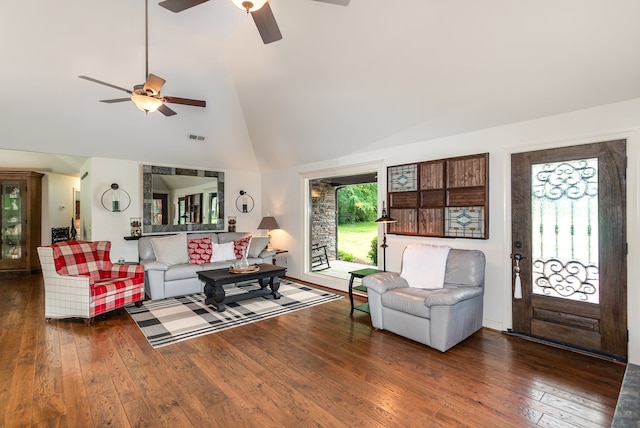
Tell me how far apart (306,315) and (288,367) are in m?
1.34

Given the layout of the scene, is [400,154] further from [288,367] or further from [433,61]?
[288,367]

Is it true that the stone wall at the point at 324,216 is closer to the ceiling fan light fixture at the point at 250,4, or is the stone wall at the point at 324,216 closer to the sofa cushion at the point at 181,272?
the sofa cushion at the point at 181,272

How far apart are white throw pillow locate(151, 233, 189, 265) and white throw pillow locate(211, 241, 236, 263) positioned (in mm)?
462

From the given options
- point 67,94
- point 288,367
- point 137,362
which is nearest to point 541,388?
point 288,367

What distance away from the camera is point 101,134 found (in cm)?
488

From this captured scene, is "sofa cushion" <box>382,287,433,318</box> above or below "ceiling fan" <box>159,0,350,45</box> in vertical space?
below

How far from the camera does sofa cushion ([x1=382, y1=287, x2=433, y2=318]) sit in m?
3.06

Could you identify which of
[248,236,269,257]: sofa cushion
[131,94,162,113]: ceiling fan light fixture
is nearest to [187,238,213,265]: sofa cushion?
[248,236,269,257]: sofa cushion

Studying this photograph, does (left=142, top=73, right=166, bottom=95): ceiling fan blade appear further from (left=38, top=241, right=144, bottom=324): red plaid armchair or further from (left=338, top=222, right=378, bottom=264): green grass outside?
(left=338, top=222, right=378, bottom=264): green grass outside

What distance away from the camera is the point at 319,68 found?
366cm

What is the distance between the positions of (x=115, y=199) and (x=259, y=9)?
15.8ft

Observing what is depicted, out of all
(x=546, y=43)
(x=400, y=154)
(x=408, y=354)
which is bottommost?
(x=408, y=354)

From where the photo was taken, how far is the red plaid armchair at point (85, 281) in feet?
11.9

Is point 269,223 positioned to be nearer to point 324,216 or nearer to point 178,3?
point 324,216
